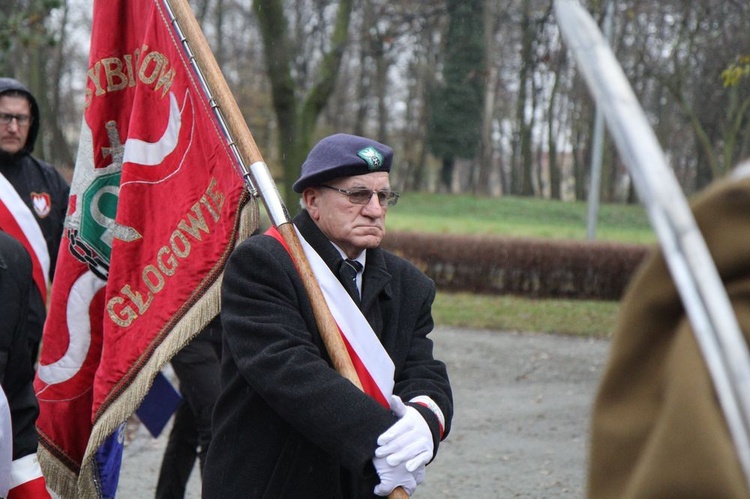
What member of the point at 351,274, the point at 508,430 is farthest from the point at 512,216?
the point at 351,274

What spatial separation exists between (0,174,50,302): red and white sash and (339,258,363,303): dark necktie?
2.33 metres

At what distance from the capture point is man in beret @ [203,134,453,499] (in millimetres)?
2689

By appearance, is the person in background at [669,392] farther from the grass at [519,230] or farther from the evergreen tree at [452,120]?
the evergreen tree at [452,120]

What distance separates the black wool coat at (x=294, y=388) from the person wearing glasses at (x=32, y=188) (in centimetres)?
246

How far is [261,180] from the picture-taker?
3.24 metres

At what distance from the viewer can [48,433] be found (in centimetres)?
417

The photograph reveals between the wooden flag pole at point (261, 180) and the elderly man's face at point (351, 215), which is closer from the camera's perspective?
the wooden flag pole at point (261, 180)

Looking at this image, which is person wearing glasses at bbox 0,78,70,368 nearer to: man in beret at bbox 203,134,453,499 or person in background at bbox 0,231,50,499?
person in background at bbox 0,231,50,499

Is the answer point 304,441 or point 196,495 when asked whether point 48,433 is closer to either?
point 304,441

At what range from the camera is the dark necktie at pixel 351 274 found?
3043 millimetres

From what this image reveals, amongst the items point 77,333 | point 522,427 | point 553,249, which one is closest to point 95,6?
point 77,333

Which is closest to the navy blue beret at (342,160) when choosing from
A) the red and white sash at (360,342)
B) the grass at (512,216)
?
the red and white sash at (360,342)

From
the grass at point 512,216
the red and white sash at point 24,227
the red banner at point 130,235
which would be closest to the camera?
the red banner at point 130,235

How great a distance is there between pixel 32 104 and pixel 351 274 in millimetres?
3086
